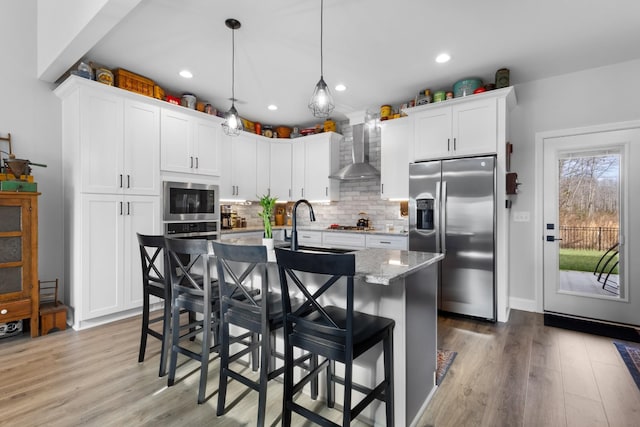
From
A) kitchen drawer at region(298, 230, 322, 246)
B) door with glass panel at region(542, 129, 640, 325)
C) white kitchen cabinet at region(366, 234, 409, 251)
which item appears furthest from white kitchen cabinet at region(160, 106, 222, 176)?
door with glass panel at region(542, 129, 640, 325)

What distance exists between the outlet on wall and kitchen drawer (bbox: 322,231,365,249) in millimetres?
1913

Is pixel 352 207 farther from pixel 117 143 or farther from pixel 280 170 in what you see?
pixel 117 143

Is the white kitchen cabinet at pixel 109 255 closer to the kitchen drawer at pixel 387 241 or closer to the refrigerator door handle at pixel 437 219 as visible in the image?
the kitchen drawer at pixel 387 241

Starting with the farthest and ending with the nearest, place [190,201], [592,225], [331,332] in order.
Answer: [190,201]
[592,225]
[331,332]

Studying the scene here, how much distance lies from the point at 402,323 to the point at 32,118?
13.7ft

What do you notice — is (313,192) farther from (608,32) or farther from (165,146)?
(608,32)

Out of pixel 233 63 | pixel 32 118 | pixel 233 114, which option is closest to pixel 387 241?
pixel 233 114

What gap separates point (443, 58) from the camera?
3.18 meters

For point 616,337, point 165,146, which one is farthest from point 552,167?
point 165,146

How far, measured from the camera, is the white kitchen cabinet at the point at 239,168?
4.72 m

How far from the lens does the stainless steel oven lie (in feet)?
12.4

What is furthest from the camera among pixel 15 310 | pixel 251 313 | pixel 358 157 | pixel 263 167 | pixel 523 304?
pixel 263 167

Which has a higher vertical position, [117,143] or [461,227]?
[117,143]

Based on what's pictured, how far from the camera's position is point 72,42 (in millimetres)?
2590
